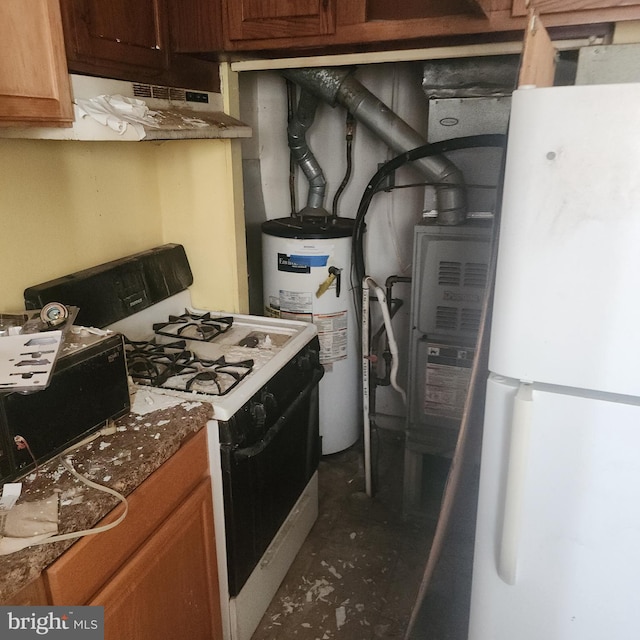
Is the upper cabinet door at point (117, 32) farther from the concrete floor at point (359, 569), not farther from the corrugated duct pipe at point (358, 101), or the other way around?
the concrete floor at point (359, 569)

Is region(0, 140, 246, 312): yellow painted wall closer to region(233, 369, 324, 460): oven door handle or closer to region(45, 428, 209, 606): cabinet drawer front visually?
region(233, 369, 324, 460): oven door handle

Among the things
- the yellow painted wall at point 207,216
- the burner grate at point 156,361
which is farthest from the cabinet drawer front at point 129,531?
the yellow painted wall at point 207,216

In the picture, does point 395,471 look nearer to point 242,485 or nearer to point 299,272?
point 299,272

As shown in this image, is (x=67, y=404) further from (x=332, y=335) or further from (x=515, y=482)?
(x=332, y=335)

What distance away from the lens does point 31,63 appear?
1.14 meters

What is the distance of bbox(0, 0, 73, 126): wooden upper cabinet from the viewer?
1.10 m

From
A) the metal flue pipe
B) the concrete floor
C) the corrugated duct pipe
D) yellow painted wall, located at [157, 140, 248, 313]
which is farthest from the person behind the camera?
the metal flue pipe

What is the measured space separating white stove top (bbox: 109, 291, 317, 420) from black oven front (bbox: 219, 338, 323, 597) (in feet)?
0.11

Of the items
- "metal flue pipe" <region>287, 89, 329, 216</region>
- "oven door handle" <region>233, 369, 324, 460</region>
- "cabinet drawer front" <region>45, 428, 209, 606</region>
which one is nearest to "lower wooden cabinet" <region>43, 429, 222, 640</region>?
"cabinet drawer front" <region>45, 428, 209, 606</region>

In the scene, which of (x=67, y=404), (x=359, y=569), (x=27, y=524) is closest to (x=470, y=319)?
(x=359, y=569)

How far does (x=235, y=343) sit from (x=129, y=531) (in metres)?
0.83

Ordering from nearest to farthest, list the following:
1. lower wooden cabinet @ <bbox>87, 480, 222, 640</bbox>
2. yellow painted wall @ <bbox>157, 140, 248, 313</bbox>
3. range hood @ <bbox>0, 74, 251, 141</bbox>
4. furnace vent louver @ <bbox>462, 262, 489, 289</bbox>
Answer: lower wooden cabinet @ <bbox>87, 480, 222, 640</bbox>
range hood @ <bbox>0, 74, 251, 141</bbox>
furnace vent louver @ <bbox>462, 262, 489, 289</bbox>
yellow painted wall @ <bbox>157, 140, 248, 313</bbox>

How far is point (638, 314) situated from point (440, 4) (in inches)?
41.6

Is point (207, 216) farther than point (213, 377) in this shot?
Yes
